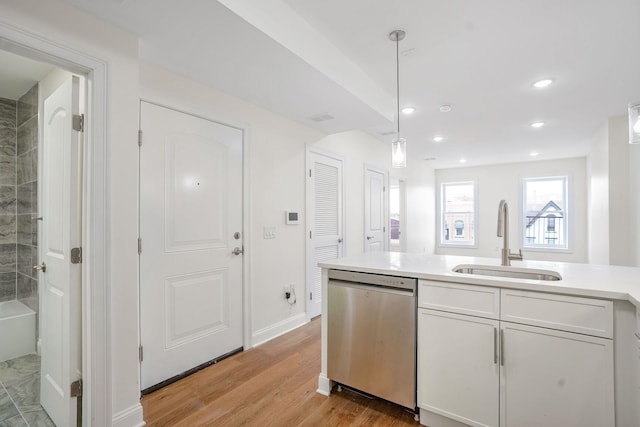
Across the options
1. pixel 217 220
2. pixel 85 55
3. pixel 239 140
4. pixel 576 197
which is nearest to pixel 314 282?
pixel 217 220

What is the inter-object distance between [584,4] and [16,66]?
3921 mm

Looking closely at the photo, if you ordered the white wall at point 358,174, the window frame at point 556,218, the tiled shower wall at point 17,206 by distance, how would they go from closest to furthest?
the tiled shower wall at point 17,206 < the white wall at point 358,174 < the window frame at point 556,218

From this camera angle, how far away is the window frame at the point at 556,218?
261 inches

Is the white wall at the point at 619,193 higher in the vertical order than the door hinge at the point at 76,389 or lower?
higher

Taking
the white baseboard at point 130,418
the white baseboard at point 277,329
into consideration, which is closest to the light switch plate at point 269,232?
the white baseboard at point 277,329

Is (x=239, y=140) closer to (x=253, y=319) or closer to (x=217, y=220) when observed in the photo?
(x=217, y=220)

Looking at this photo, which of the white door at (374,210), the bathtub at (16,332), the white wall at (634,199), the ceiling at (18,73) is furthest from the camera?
the white door at (374,210)

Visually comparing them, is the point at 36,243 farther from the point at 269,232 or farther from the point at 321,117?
the point at 321,117

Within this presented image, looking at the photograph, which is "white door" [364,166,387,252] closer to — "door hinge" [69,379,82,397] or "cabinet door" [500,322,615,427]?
"cabinet door" [500,322,615,427]

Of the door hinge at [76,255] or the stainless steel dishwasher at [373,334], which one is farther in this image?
the stainless steel dishwasher at [373,334]

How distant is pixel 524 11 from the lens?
1.93 meters

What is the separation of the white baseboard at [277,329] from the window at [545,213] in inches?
242

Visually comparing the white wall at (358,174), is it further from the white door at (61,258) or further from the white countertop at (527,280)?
the white door at (61,258)

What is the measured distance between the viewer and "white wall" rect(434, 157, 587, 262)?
21.4 feet
